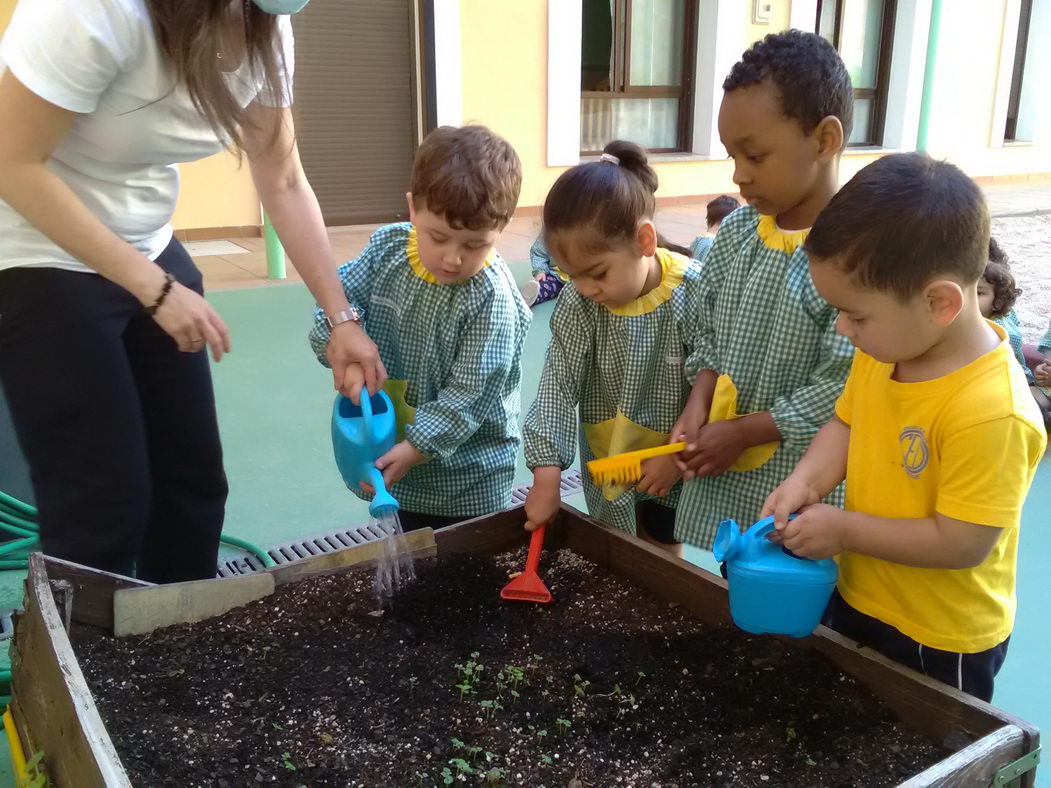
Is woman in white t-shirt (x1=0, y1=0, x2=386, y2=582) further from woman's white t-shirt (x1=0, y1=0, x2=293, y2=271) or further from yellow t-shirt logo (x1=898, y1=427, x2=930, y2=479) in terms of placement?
yellow t-shirt logo (x1=898, y1=427, x2=930, y2=479)

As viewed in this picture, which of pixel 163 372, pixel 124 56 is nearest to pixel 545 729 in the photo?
pixel 163 372

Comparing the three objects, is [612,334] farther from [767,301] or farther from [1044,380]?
[1044,380]

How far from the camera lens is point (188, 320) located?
1163 millimetres

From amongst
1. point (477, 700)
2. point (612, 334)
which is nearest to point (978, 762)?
point (477, 700)

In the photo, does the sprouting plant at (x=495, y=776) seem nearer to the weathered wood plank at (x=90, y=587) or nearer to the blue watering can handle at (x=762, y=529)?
the blue watering can handle at (x=762, y=529)

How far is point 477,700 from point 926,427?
2.09 feet

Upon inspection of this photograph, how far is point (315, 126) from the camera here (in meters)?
5.54

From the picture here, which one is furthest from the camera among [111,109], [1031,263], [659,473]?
[1031,263]

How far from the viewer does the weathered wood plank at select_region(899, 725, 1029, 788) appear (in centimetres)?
87

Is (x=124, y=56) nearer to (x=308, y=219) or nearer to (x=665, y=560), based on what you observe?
(x=308, y=219)

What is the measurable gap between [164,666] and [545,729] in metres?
0.51

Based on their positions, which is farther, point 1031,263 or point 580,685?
point 1031,263

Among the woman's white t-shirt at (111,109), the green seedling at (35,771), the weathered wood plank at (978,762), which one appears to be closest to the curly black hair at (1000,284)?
the weathered wood plank at (978,762)

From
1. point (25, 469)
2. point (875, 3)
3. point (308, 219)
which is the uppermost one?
point (875, 3)
